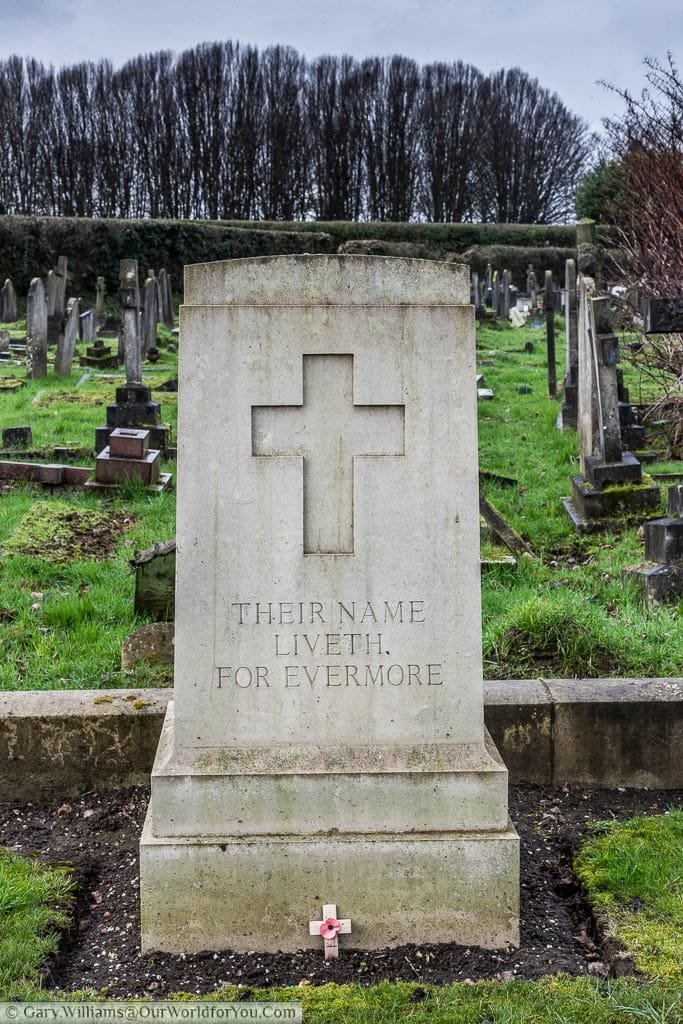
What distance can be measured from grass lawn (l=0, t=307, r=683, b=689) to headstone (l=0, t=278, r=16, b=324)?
52.5 ft

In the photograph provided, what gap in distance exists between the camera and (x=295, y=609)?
117 inches

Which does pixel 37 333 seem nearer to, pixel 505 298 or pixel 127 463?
pixel 127 463

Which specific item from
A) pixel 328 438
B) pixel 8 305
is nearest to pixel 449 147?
pixel 8 305

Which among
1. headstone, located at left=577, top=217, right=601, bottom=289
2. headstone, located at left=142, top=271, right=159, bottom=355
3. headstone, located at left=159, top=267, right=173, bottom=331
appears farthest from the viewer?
headstone, located at left=159, top=267, right=173, bottom=331

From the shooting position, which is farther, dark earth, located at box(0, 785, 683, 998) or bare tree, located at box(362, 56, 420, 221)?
bare tree, located at box(362, 56, 420, 221)

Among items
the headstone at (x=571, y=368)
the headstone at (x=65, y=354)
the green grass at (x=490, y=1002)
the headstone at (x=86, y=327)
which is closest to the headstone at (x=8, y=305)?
the headstone at (x=86, y=327)

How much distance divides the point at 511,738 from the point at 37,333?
45.1ft

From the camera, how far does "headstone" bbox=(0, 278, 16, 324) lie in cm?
2741

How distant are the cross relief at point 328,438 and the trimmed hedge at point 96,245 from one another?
31907 millimetres

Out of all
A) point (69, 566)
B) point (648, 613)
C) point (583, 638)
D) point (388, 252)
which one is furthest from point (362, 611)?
point (388, 252)

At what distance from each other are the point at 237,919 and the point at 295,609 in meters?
0.92

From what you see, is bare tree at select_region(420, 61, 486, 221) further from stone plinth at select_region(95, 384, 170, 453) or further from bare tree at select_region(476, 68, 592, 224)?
stone plinth at select_region(95, 384, 170, 453)

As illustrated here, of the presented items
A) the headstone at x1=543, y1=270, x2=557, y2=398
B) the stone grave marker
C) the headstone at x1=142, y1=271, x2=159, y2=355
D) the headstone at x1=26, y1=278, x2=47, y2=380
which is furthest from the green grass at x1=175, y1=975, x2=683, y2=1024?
the headstone at x1=142, y1=271, x2=159, y2=355

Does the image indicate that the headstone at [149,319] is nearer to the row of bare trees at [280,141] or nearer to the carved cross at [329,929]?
the carved cross at [329,929]
